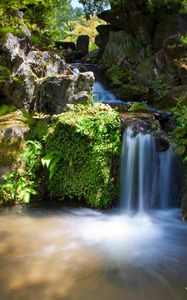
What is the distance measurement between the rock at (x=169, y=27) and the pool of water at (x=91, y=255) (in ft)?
33.1

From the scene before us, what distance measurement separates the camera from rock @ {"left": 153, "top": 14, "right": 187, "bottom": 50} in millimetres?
15477

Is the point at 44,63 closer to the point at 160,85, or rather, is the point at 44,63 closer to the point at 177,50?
the point at 177,50

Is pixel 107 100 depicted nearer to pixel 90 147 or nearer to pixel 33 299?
pixel 90 147

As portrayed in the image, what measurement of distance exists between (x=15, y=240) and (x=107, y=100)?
8219 millimetres

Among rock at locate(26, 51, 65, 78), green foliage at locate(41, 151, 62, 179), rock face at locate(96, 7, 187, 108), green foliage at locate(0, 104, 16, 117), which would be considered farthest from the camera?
rock face at locate(96, 7, 187, 108)

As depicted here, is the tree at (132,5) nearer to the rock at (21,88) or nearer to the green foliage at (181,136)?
the rock at (21,88)

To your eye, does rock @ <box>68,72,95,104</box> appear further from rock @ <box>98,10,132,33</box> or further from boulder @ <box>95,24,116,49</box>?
boulder @ <box>95,24,116,49</box>

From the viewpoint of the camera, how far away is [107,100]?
527 inches

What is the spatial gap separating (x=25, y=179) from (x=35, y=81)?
9.55ft

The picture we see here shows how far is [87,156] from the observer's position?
7957mm

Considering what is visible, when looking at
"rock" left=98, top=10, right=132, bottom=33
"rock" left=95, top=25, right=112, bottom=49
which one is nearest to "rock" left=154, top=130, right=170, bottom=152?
"rock" left=98, top=10, right=132, bottom=33

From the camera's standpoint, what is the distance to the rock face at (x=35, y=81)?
919 centimetres

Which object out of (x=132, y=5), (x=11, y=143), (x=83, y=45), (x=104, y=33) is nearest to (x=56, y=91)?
(x=11, y=143)

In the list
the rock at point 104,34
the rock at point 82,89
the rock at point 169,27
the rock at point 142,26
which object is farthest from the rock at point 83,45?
the rock at point 82,89
